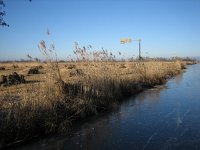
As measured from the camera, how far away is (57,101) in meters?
8.83

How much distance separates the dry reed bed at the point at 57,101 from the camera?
7.20 meters

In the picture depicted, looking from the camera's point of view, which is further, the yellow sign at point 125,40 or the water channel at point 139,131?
the yellow sign at point 125,40

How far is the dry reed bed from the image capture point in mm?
7202

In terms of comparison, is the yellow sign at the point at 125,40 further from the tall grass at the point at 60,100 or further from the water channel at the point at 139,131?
the water channel at the point at 139,131

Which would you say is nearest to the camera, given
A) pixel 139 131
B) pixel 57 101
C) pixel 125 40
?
pixel 139 131

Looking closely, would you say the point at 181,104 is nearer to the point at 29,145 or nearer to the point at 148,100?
the point at 148,100

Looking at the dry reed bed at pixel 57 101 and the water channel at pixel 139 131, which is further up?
the dry reed bed at pixel 57 101

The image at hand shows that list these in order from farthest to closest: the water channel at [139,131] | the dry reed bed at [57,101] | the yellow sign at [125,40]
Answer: the yellow sign at [125,40]
the dry reed bed at [57,101]
the water channel at [139,131]

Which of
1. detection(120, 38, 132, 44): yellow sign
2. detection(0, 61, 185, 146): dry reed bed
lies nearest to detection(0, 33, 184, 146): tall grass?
detection(0, 61, 185, 146): dry reed bed

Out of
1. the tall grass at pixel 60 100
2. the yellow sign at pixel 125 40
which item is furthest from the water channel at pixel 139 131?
the yellow sign at pixel 125 40

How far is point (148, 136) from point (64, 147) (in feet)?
8.05

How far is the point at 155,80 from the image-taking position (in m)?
20.8

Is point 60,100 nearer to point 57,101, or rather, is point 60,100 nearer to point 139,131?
point 57,101

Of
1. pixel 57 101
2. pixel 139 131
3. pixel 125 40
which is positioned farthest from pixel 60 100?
pixel 125 40
